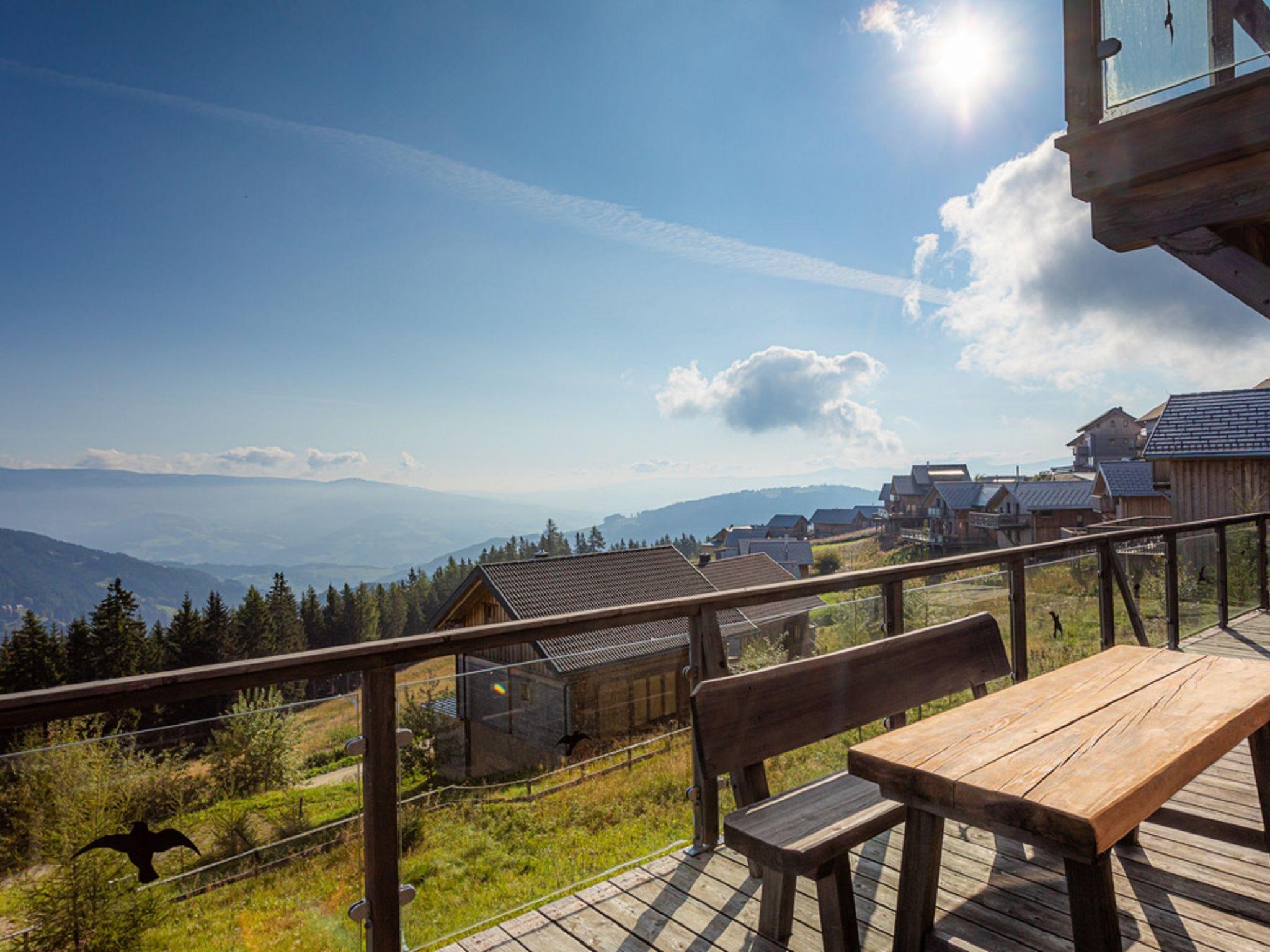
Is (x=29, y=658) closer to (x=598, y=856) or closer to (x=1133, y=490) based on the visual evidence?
(x=598, y=856)

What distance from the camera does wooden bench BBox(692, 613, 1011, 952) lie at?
1817 millimetres

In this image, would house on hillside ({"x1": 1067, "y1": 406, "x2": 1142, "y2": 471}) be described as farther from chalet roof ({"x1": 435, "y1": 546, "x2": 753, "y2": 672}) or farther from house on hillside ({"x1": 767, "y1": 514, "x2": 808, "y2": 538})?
chalet roof ({"x1": 435, "y1": 546, "x2": 753, "y2": 672})

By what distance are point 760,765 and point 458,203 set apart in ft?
180

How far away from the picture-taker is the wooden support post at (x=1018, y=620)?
13.0 feet

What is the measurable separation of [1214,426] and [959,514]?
37.9 metres

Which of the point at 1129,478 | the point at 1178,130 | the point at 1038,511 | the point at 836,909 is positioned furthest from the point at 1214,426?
the point at 1038,511

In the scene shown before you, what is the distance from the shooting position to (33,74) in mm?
88688

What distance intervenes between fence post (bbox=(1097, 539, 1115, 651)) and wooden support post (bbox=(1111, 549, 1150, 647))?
0.18ft

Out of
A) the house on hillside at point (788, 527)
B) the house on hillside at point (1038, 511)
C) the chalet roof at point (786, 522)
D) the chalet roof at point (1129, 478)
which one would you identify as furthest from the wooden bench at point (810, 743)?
the chalet roof at point (786, 522)

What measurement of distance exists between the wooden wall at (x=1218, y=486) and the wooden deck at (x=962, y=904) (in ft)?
54.3

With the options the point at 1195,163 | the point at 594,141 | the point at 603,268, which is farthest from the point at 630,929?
the point at 603,268

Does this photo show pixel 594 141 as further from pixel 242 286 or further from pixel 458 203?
pixel 242 286

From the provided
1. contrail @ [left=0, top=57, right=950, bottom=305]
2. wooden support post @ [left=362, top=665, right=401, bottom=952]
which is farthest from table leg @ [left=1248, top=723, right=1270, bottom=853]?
contrail @ [left=0, top=57, right=950, bottom=305]

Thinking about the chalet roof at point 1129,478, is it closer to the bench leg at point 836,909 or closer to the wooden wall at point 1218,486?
the wooden wall at point 1218,486
